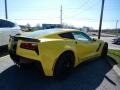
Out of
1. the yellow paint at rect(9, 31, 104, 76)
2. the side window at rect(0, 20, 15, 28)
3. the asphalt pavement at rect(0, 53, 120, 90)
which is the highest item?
the side window at rect(0, 20, 15, 28)

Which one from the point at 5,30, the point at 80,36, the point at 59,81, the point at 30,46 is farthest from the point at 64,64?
the point at 5,30

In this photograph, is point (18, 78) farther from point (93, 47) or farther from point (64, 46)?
point (93, 47)

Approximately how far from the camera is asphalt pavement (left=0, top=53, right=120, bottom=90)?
415 cm

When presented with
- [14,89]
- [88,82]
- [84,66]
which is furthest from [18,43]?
[84,66]

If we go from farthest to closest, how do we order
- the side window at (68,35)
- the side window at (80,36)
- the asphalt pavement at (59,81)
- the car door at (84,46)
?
the side window at (80,36)
the car door at (84,46)
the side window at (68,35)
the asphalt pavement at (59,81)

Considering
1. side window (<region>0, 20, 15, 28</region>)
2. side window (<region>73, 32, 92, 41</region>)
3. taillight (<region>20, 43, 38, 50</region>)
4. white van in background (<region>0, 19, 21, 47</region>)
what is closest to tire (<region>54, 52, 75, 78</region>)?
taillight (<region>20, 43, 38, 50</region>)

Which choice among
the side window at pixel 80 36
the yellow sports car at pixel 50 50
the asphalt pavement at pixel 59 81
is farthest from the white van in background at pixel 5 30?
the side window at pixel 80 36

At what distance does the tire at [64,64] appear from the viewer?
4.36 metres

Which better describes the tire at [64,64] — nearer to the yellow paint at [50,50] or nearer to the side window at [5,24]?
the yellow paint at [50,50]

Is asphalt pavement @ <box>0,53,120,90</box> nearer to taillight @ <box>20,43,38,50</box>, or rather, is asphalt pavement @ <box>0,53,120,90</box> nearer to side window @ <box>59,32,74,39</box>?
taillight @ <box>20,43,38,50</box>

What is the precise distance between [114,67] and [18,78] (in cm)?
342

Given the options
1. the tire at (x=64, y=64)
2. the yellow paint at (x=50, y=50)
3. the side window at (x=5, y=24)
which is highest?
the side window at (x=5, y=24)

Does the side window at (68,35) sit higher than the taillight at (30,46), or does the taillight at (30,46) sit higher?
the side window at (68,35)

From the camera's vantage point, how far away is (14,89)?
3.90m
